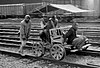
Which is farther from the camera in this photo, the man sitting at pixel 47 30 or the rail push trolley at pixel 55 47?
the man sitting at pixel 47 30

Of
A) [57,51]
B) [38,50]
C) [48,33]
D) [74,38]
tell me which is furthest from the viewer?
[38,50]

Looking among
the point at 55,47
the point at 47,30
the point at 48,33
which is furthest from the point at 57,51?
the point at 47,30

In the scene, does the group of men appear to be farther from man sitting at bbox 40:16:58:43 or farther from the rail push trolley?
the rail push trolley

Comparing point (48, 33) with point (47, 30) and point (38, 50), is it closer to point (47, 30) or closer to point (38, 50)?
point (47, 30)

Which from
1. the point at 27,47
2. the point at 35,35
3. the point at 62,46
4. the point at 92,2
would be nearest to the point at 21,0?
the point at 92,2

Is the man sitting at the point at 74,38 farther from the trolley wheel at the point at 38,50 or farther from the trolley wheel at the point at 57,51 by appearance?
the trolley wheel at the point at 38,50

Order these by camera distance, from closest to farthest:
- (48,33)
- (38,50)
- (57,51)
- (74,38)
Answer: (57,51)
(74,38)
(48,33)
(38,50)

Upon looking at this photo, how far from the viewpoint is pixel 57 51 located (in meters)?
8.20

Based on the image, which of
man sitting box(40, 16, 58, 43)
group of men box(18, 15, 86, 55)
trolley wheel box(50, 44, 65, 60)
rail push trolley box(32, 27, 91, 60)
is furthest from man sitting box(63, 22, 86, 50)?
man sitting box(40, 16, 58, 43)

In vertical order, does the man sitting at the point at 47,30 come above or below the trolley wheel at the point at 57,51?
above

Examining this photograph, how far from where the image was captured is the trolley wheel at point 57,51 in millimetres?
8030

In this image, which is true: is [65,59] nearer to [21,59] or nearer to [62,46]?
[62,46]

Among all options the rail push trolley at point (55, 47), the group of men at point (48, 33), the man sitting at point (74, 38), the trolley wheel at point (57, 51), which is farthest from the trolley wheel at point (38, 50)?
the man sitting at point (74, 38)

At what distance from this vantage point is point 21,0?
46219mm
